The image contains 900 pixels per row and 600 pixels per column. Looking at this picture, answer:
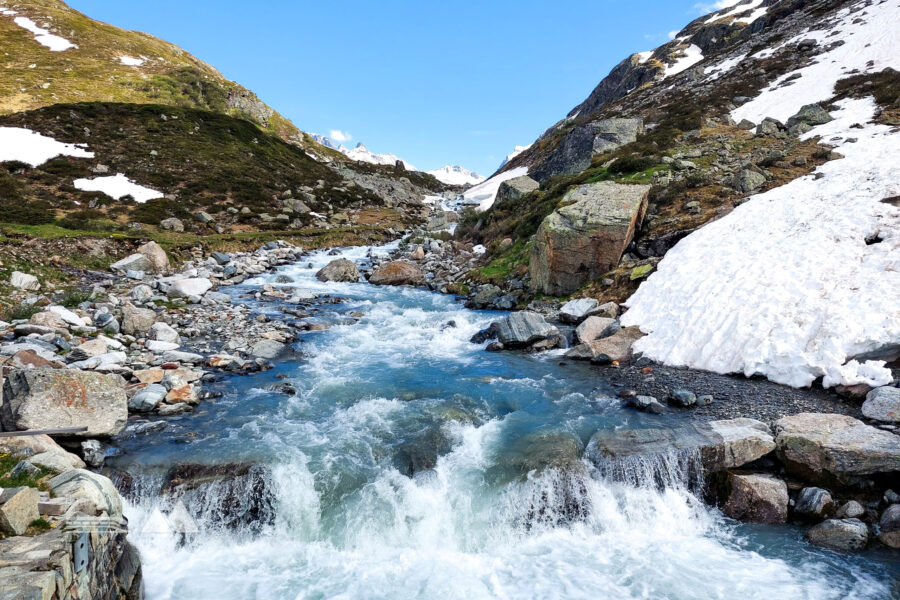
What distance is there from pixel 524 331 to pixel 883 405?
921cm

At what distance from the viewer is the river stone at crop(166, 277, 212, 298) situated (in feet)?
61.6

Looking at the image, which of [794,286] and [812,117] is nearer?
[794,286]

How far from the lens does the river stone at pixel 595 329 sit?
14672mm

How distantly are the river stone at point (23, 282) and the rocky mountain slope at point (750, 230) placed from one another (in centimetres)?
1900

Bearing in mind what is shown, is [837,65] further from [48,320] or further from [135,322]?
[48,320]

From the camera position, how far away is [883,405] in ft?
27.7

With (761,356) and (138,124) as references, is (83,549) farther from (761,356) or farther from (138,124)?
(138,124)

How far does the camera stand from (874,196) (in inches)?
558

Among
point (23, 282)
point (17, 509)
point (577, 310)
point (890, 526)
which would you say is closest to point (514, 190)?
point (577, 310)

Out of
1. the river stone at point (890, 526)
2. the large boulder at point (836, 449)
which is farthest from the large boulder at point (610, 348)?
the river stone at point (890, 526)

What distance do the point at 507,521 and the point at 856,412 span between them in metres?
7.74

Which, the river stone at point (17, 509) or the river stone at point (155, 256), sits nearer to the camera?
the river stone at point (17, 509)

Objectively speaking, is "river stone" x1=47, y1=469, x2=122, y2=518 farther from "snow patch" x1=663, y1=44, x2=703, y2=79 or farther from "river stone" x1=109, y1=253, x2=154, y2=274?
"snow patch" x1=663, y1=44, x2=703, y2=79

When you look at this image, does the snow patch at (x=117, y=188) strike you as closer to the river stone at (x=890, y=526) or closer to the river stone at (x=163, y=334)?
the river stone at (x=163, y=334)
